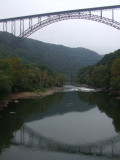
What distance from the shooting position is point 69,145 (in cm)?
1772

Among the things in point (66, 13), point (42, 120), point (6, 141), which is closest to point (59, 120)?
point (42, 120)

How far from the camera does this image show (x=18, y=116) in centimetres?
2822

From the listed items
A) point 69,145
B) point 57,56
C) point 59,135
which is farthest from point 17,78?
point 57,56

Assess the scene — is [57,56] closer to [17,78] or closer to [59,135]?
[17,78]

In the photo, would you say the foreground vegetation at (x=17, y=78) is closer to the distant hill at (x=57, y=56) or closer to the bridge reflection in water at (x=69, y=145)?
the bridge reflection in water at (x=69, y=145)

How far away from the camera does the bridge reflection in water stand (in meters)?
16.4

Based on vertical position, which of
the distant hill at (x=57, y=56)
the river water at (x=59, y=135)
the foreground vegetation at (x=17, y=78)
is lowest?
the river water at (x=59, y=135)

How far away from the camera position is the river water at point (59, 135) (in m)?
15.9

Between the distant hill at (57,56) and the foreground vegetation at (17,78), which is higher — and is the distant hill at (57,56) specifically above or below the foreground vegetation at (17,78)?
above

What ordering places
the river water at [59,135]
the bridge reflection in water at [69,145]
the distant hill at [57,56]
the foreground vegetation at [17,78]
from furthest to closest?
the distant hill at [57,56]
the foreground vegetation at [17,78]
the bridge reflection in water at [69,145]
the river water at [59,135]

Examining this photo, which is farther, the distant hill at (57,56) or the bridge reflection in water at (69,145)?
the distant hill at (57,56)

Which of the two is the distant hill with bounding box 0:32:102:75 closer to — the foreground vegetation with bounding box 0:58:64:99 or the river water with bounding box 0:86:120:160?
the foreground vegetation with bounding box 0:58:64:99

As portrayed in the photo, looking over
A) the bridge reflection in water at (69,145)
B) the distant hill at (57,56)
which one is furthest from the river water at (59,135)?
the distant hill at (57,56)

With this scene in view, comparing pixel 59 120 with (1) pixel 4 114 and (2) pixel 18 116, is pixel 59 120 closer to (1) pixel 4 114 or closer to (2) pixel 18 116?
(2) pixel 18 116
